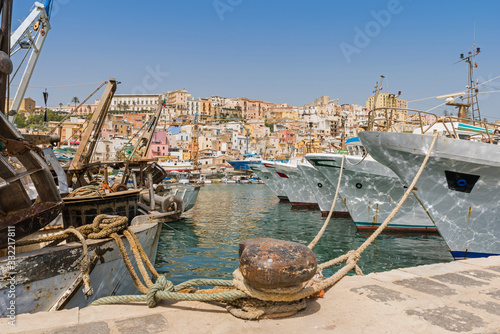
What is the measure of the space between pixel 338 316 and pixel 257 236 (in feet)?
44.8

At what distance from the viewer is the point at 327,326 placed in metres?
3.20

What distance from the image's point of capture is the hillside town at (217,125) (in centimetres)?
8331

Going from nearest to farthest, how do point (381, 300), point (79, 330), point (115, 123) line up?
point (79, 330)
point (381, 300)
point (115, 123)

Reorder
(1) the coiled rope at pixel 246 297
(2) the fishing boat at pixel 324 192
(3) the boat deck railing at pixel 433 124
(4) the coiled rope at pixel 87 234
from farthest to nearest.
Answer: (2) the fishing boat at pixel 324 192, (3) the boat deck railing at pixel 433 124, (4) the coiled rope at pixel 87 234, (1) the coiled rope at pixel 246 297

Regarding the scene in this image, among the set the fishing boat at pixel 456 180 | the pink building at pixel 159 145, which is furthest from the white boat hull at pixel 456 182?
the pink building at pixel 159 145

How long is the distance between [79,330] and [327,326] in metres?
2.13

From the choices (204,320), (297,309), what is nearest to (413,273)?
(297,309)

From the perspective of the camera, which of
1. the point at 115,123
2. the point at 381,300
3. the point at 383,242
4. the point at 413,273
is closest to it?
the point at 381,300

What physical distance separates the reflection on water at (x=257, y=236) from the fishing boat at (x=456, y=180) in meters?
1.78

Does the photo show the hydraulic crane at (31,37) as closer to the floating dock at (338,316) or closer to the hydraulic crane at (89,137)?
the hydraulic crane at (89,137)

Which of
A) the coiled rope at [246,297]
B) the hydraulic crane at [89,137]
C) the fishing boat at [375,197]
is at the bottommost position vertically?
the fishing boat at [375,197]

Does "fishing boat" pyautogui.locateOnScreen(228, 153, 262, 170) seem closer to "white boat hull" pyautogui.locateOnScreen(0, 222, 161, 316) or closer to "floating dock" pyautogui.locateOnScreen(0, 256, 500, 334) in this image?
"white boat hull" pyautogui.locateOnScreen(0, 222, 161, 316)

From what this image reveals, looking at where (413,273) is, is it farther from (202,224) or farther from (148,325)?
(202,224)

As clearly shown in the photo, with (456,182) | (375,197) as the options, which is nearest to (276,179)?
(375,197)
